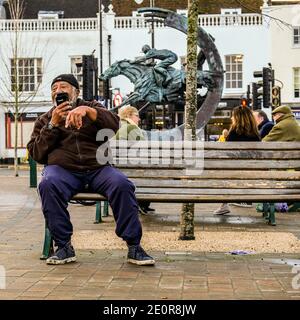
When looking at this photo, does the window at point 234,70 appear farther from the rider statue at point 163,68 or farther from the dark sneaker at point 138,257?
the dark sneaker at point 138,257

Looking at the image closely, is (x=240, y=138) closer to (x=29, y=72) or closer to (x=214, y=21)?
(x=214, y=21)

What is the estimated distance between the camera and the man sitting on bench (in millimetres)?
5441

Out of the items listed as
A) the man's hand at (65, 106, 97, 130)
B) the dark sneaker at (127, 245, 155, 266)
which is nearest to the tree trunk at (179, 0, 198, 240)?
the dark sneaker at (127, 245, 155, 266)

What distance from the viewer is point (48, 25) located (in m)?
40.7

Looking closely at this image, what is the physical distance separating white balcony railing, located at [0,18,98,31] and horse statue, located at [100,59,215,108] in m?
25.4

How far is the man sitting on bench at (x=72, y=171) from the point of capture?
17.9 feet

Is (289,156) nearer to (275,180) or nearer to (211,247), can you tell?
(275,180)

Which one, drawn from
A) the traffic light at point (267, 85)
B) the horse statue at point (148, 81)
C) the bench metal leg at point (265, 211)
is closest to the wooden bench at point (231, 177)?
the bench metal leg at point (265, 211)

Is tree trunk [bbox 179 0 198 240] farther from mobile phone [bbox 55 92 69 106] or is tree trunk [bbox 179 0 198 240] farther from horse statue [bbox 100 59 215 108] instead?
horse statue [bbox 100 59 215 108]

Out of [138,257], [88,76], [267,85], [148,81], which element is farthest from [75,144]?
[267,85]

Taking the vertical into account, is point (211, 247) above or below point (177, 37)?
below
